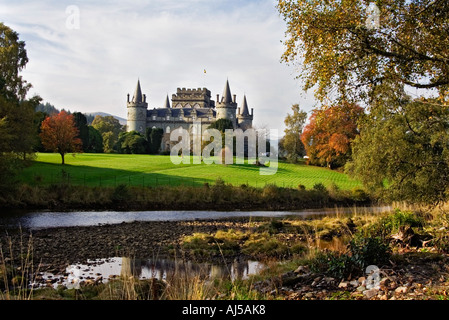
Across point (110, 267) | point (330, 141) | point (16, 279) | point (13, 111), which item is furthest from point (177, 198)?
point (330, 141)

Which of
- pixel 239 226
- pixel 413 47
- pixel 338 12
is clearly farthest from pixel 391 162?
pixel 338 12

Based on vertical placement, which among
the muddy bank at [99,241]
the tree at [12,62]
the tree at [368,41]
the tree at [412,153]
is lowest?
the muddy bank at [99,241]

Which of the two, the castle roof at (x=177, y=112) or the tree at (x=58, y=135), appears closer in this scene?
the tree at (x=58, y=135)

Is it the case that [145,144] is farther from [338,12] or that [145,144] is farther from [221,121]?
[338,12]

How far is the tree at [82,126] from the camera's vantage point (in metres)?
58.8

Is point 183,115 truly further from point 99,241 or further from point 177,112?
point 99,241

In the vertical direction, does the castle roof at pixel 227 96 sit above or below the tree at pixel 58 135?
above

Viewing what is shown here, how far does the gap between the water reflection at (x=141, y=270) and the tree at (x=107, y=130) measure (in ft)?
200

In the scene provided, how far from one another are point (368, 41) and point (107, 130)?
82302 mm

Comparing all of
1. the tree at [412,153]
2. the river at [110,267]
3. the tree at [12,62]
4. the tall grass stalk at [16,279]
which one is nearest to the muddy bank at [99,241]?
the river at [110,267]

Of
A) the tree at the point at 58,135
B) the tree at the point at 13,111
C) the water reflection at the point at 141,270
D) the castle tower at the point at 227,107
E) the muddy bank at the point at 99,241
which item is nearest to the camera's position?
the water reflection at the point at 141,270

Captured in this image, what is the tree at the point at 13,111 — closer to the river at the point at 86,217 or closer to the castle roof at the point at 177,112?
the river at the point at 86,217

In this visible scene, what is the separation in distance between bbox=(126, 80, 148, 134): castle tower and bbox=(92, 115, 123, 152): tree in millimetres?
4347

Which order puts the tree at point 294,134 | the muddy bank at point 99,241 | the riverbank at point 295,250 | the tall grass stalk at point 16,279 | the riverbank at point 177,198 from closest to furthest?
1. the tall grass stalk at point 16,279
2. the riverbank at point 295,250
3. the muddy bank at point 99,241
4. the riverbank at point 177,198
5. the tree at point 294,134
